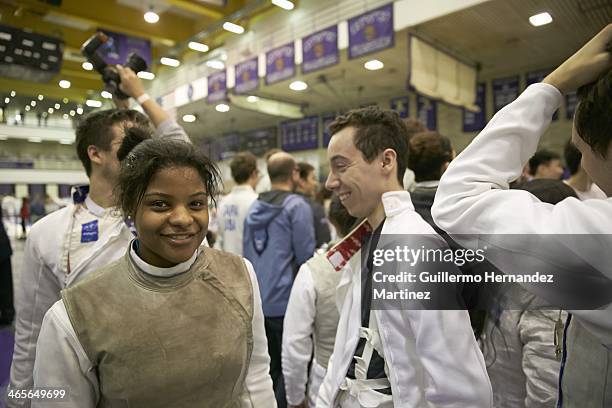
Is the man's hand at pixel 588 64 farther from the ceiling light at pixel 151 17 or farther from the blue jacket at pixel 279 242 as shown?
the ceiling light at pixel 151 17

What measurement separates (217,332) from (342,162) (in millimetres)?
599

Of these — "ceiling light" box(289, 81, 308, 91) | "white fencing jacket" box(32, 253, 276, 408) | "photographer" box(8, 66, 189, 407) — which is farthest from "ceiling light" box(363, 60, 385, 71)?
"white fencing jacket" box(32, 253, 276, 408)

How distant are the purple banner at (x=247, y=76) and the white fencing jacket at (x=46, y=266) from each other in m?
5.19

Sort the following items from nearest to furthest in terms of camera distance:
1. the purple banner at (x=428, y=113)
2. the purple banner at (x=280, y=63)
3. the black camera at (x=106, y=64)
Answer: the black camera at (x=106, y=64) → the purple banner at (x=428, y=113) → the purple banner at (x=280, y=63)

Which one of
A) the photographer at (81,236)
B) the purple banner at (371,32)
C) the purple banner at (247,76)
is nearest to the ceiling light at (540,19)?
the photographer at (81,236)

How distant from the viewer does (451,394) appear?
756 millimetres

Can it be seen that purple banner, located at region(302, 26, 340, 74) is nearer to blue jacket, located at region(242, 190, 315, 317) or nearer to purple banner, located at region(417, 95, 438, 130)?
purple banner, located at region(417, 95, 438, 130)

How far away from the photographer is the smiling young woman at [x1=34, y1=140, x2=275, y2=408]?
715mm

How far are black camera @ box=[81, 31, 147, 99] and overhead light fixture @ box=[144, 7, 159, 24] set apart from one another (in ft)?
11.7

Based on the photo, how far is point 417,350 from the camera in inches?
31.7

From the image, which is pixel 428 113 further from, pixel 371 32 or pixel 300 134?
pixel 300 134

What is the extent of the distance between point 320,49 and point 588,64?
4.85 meters

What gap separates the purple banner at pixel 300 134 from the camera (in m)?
8.09

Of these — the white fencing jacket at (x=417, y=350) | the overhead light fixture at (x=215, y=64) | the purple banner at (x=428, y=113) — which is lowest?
the white fencing jacket at (x=417, y=350)
